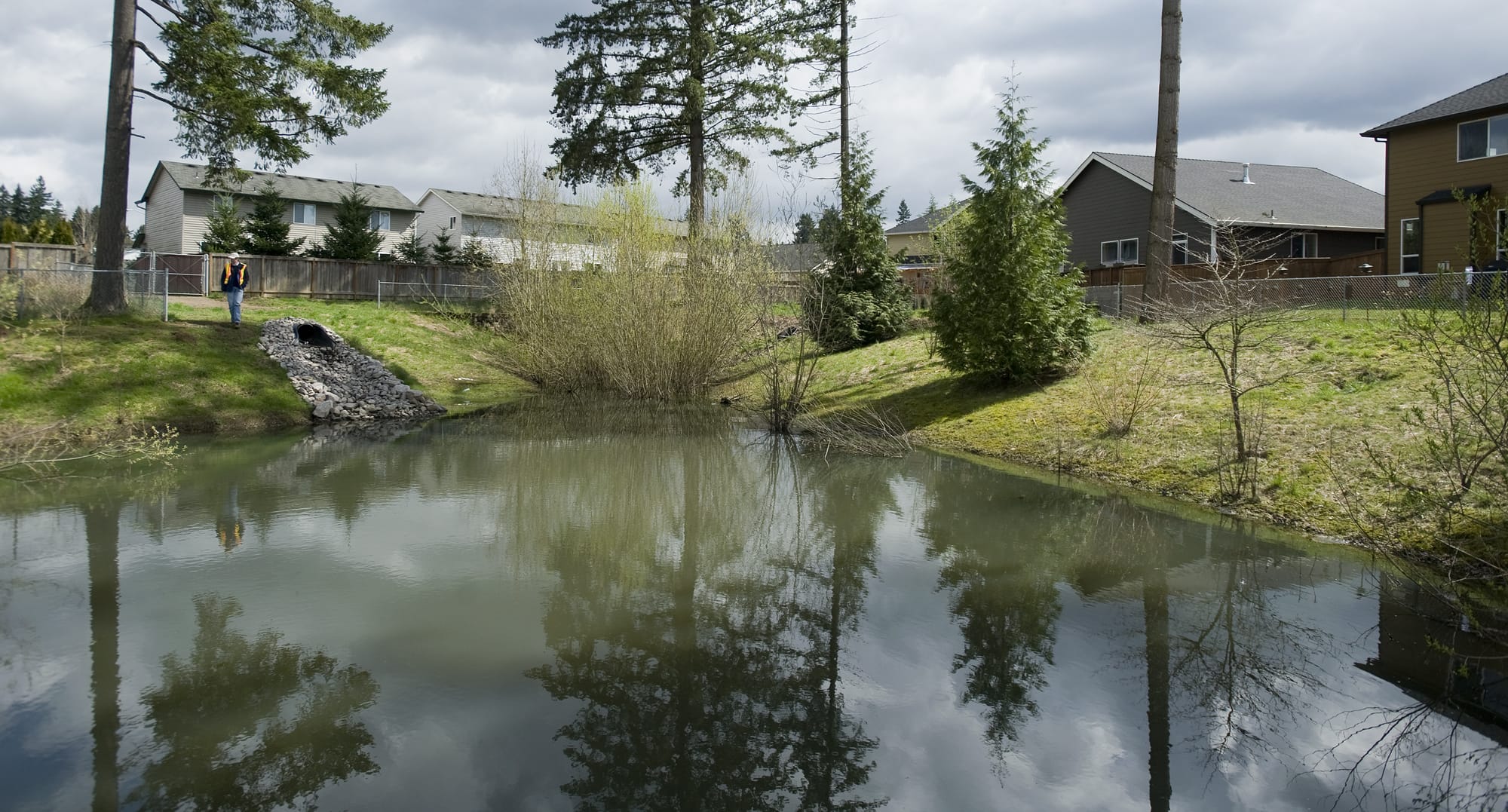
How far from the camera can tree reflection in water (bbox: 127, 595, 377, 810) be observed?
477 centimetres

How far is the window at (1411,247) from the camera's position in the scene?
23.7m

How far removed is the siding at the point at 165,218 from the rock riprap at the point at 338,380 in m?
25.0

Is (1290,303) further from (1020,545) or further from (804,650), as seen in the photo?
(804,650)

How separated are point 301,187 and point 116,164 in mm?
30259

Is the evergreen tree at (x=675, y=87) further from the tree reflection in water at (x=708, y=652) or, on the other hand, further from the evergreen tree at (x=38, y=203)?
the evergreen tree at (x=38, y=203)

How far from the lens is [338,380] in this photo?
70.5 ft

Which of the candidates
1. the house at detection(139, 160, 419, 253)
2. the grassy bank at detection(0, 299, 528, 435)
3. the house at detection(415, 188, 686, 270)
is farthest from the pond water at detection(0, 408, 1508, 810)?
the house at detection(139, 160, 419, 253)

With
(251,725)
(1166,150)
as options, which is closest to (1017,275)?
(1166,150)

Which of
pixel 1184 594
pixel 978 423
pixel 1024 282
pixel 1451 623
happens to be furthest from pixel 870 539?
pixel 1024 282

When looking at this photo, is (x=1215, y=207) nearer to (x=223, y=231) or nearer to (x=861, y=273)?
(x=861, y=273)

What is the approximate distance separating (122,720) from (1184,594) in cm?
761

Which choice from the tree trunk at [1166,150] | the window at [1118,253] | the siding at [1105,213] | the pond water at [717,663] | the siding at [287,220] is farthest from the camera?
the siding at [287,220]

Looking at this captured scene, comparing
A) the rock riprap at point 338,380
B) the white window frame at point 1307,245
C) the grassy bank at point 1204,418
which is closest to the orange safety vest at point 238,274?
the rock riprap at point 338,380

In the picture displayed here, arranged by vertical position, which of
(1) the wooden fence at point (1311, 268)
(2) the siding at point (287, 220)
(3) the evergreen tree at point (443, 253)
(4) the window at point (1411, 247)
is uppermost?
(2) the siding at point (287, 220)
